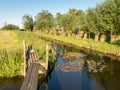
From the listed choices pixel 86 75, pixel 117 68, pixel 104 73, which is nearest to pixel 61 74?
pixel 86 75

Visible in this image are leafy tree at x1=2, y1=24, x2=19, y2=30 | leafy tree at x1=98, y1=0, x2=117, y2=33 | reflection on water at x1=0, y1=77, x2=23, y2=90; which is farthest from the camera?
leafy tree at x1=2, y1=24, x2=19, y2=30

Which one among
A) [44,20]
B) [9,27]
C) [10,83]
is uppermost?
[44,20]

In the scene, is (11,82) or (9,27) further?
(9,27)

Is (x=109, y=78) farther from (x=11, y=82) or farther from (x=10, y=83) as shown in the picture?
(x=10, y=83)

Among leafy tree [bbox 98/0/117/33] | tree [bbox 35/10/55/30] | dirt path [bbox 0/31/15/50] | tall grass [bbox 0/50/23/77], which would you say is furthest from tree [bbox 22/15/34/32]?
tall grass [bbox 0/50/23/77]

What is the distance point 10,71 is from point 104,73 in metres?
11.5

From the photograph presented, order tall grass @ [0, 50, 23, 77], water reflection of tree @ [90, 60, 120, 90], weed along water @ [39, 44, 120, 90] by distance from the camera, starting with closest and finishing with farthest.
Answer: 1. weed along water @ [39, 44, 120, 90]
2. water reflection of tree @ [90, 60, 120, 90]
3. tall grass @ [0, 50, 23, 77]

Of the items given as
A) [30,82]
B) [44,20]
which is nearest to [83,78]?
[30,82]

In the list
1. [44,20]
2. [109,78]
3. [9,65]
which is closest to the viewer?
[9,65]

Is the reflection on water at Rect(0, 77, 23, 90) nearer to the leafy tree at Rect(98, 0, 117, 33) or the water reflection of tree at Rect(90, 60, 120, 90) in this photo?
the water reflection of tree at Rect(90, 60, 120, 90)

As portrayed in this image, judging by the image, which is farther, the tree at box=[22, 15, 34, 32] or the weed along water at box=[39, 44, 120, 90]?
the tree at box=[22, 15, 34, 32]

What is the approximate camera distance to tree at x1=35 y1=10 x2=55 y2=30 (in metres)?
115

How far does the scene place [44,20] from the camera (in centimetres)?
11769

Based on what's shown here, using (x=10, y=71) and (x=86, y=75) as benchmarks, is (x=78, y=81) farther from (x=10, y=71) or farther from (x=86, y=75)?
(x=10, y=71)
